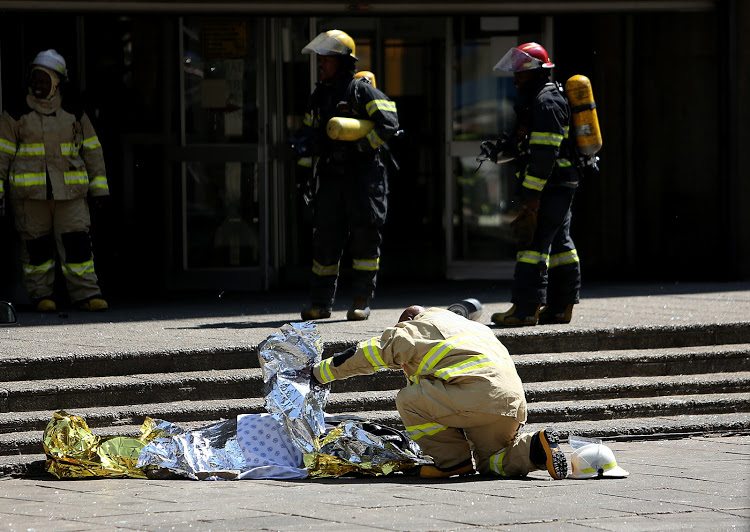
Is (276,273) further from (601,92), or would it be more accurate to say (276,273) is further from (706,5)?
(706,5)

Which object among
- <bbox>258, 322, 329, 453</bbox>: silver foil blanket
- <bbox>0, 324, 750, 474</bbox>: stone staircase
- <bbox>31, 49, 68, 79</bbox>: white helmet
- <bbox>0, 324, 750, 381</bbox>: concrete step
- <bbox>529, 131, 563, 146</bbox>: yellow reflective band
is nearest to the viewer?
<bbox>258, 322, 329, 453</bbox>: silver foil blanket

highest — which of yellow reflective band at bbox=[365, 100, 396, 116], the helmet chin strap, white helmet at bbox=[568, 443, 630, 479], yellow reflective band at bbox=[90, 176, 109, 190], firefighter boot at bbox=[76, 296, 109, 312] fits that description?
the helmet chin strap

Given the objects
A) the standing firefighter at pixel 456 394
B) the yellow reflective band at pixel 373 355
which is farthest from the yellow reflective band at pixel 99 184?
the yellow reflective band at pixel 373 355

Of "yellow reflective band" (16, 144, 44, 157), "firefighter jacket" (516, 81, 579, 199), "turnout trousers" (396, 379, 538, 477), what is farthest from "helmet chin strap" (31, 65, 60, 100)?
"turnout trousers" (396, 379, 538, 477)

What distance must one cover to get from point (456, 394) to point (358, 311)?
3248mm

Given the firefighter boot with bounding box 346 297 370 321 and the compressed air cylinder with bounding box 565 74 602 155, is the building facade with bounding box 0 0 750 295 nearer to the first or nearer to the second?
the firefighter boot with bounding box 346 297 370 321

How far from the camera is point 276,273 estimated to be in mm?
11477

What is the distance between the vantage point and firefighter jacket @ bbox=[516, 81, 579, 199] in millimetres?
7852

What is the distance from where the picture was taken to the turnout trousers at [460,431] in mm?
5395

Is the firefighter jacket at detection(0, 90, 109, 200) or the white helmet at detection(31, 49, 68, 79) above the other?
the white helmet at detection(31, 49, 68, 79)

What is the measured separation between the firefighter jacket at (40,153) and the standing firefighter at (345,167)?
2115 millimetres

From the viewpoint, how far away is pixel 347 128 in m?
8.18

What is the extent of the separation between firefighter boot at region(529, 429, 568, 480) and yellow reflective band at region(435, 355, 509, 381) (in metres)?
0.41

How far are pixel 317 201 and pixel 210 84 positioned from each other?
319cm
